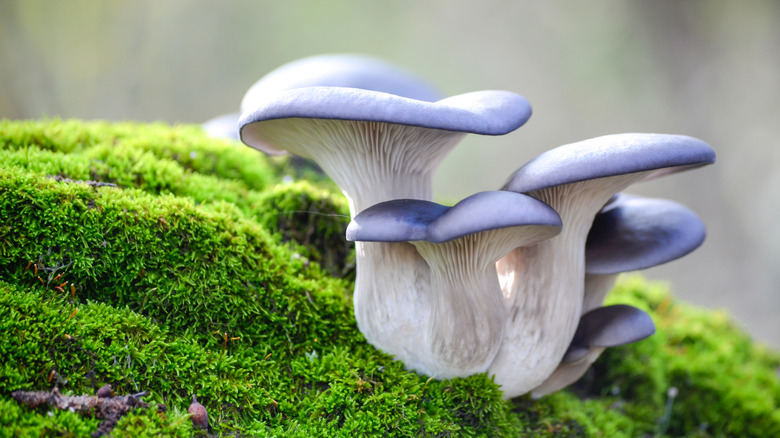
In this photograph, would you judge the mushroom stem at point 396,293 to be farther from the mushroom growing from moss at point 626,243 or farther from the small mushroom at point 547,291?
the mushroom growing from moss at point 626,243

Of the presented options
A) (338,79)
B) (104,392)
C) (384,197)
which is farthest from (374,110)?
(338,79)

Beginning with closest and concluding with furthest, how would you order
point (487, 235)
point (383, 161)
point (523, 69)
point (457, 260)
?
point (487, 235) → point (457, 260) → point (383, 161) → point (523, 69)

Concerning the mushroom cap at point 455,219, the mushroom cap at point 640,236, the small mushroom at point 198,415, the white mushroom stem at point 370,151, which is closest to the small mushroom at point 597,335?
the mushroom cap at point 640,236

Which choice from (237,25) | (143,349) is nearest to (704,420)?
(143,349)

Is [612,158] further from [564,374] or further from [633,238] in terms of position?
[564,374]

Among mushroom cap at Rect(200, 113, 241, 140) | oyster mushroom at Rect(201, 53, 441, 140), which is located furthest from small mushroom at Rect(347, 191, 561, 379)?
mushroom cap at Rect(200, 113, 241, 140)

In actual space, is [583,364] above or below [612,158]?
below

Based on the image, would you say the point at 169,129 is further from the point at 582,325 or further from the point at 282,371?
the point at 582,325
